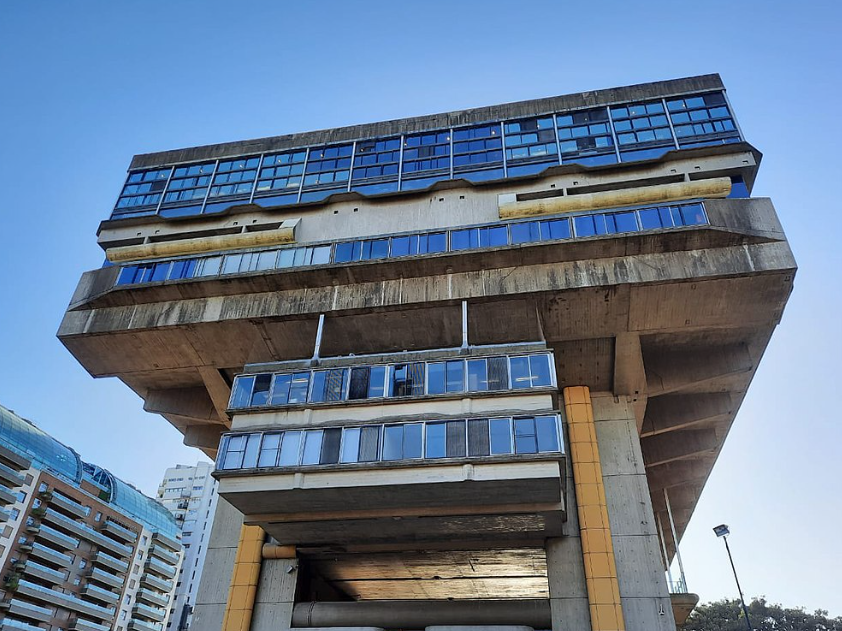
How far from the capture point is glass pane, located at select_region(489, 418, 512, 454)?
21.4 meters

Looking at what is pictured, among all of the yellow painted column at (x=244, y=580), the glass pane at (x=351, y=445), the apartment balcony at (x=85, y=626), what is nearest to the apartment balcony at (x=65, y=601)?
the apartment balcony at (x=85, y=626)

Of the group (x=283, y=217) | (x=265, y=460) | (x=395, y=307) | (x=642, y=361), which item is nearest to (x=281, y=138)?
(x=283, y=217)

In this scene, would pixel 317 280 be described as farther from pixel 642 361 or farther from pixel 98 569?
pixel 98 569

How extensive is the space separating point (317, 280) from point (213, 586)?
14.6 m

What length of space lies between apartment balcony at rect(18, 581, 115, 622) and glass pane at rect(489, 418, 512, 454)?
→ 67.3 metres

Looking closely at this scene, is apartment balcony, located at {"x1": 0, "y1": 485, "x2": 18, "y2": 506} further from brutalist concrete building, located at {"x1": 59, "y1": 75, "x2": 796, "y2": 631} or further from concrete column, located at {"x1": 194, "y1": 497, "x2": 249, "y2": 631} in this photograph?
concrete column, located at {"x1": 194, "y1": 497, "x2": 249, "y2": 631}

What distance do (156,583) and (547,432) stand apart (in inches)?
3288

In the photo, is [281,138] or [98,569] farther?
[98,569]

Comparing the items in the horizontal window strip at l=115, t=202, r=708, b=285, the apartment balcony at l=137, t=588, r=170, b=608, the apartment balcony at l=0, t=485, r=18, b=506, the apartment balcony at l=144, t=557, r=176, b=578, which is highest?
the apartment balcony at l=0, t=485, r=18, b=506

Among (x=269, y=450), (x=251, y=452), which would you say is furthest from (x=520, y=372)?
(x=251, y=452)

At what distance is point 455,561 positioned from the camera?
2930 centimetres

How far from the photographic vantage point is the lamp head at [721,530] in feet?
96.1

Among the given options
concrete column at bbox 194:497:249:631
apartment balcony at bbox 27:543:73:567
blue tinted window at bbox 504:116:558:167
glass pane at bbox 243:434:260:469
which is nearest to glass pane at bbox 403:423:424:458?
glass pane at bbox 243:434:260:469

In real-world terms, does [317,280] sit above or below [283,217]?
below
